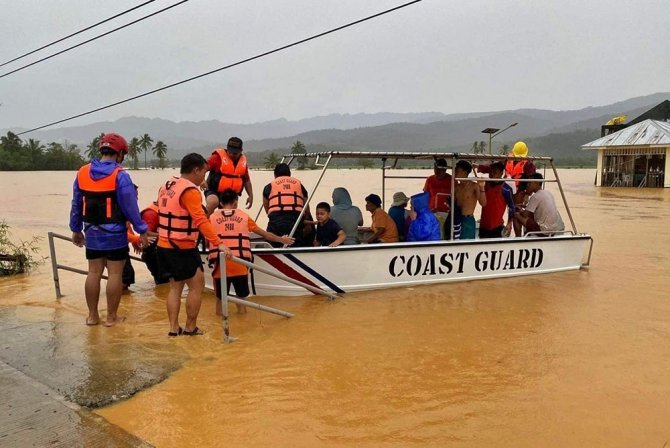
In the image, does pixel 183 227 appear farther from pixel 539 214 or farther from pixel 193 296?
pixel 539 214

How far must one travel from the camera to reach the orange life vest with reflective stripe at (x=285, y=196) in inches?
269

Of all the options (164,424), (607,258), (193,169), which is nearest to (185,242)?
(193,169)

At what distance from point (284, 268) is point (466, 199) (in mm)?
2788

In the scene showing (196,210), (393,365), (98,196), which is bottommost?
(393,365)

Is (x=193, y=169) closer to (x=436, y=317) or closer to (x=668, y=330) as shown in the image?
(x=436, y=317)

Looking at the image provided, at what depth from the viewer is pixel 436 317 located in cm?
622

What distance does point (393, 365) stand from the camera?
474 cm

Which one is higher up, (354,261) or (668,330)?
(354,261)

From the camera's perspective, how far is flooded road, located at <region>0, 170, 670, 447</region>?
11.8 feet

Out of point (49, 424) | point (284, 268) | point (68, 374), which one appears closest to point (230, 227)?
point (284, 268)

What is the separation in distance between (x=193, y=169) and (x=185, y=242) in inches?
25.7

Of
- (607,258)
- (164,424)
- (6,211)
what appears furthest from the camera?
(6,211)

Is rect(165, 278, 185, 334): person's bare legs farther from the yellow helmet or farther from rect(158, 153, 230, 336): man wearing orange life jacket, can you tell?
the yellow helmet

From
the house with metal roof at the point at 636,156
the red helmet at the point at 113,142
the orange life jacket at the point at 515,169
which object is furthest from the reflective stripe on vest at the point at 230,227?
the house with metal roof at the point at 636,156
